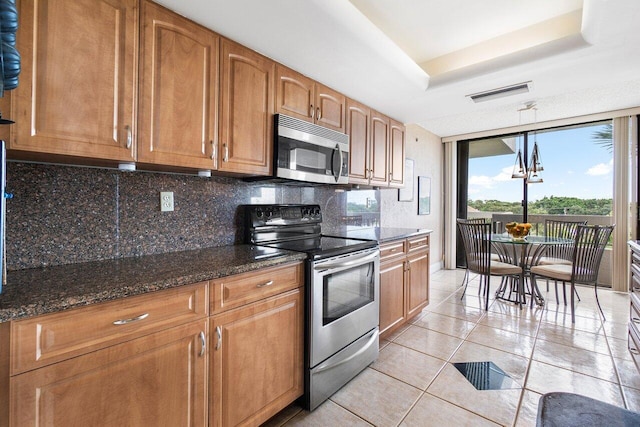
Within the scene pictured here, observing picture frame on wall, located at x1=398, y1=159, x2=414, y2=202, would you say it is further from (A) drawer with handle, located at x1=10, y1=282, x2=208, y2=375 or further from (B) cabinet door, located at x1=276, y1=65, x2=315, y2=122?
(A) drawer with handle, located at x1=10, y1=282, x2=208, y2=375

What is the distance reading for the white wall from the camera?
397 centimetres

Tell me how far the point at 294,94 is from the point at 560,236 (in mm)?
4132

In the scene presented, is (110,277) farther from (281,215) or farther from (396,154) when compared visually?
(396,154)

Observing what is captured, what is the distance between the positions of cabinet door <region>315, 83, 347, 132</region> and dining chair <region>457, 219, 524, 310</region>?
84.2 inches

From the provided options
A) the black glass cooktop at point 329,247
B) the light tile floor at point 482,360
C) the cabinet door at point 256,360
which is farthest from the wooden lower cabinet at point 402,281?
the cabinet door at point 256,360

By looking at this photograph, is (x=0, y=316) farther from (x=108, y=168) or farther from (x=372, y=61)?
(x=372, y=61)

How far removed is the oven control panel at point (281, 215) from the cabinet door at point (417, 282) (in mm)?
1016

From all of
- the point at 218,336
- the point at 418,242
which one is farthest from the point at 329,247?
the point at 418,242

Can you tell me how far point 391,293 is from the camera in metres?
2.55

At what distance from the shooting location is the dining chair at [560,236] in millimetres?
3799

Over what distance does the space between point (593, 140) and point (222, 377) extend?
18.1ft

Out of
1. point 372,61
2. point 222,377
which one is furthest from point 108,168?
point 372,61

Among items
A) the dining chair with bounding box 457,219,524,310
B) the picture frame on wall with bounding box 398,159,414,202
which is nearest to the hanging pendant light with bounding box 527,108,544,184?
the dining chair with bounding box 457,219,524,310

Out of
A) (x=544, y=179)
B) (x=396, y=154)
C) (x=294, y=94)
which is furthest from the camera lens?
(x=544, y=179)
